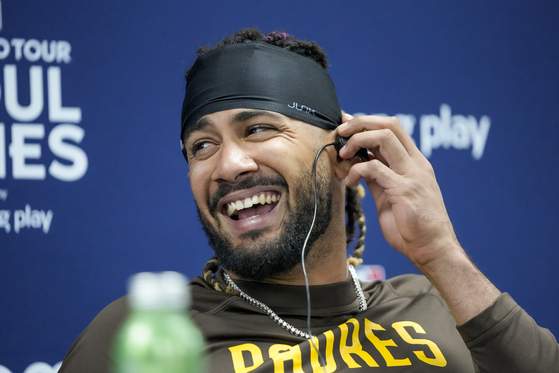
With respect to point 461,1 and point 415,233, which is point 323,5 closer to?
point 461,1

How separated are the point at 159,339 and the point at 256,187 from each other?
463 millimetres

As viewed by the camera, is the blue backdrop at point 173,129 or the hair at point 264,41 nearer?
the hair at point 264,41

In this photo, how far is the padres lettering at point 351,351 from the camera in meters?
1.16

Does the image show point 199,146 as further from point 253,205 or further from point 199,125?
point 253,205

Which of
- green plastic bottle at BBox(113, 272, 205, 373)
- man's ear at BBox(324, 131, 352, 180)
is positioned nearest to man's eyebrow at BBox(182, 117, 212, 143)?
man's ear at BBox(324, 131, 352, 180)

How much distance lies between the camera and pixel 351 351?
1224 mm

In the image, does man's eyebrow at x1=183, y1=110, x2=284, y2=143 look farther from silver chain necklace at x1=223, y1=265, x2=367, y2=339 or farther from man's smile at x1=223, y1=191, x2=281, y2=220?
silver chain necklace at x1=223, y1=265, x2=367, y2=339

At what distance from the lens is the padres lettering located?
1158 millimetres

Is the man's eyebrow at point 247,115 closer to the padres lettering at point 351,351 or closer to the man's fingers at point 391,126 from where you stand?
the man's fingers at point 391,126

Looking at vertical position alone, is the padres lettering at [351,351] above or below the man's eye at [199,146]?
below

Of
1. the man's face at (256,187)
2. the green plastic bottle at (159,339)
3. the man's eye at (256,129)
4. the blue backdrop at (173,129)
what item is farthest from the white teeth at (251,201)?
the blue backdrop at (173,129)

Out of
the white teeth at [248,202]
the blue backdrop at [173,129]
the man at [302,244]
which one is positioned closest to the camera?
the man at [302,244]

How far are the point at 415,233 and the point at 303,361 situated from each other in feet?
1.38

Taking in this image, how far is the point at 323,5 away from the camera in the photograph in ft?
6.66
